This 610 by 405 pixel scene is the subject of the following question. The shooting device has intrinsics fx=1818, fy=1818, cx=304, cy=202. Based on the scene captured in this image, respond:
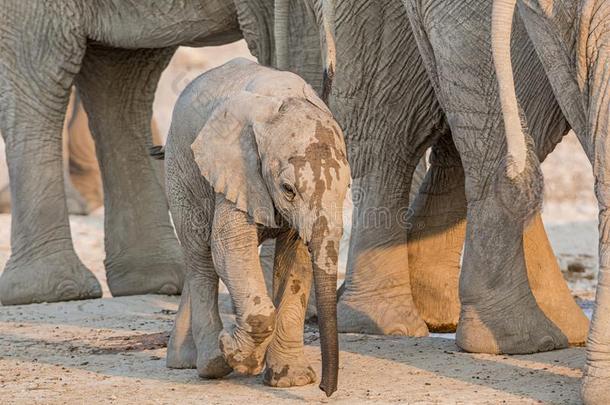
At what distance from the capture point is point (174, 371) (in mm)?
5820

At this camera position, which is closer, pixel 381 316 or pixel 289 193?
pixel 289 193

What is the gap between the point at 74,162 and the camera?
12617mm

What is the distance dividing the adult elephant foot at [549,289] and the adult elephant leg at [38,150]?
91.1 inches

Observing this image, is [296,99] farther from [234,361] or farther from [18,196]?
[18,196]

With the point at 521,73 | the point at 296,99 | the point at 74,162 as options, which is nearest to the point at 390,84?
the point at 521,73

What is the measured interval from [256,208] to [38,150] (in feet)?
A: 9.37

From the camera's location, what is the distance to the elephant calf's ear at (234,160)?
529cm

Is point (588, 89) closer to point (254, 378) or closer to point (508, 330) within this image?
point (508, 330)

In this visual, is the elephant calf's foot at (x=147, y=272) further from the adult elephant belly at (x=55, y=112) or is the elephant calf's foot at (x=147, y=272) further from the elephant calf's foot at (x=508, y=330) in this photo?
the elephant calf's foot at (x=508, y=330)

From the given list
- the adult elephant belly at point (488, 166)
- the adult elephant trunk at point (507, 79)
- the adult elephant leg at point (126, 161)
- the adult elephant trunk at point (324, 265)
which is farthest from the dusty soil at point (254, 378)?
the adult elephant leg at point (126, 161)

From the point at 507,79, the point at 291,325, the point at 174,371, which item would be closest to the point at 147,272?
the point at 174,371

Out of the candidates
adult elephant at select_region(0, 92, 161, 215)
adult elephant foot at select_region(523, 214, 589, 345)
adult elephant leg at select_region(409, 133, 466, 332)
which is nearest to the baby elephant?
adult elephant foot at select_region(523, 214, 589, 345)

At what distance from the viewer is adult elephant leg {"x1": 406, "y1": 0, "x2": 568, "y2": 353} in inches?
232

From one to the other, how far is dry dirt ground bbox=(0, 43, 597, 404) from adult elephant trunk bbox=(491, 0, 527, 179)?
0.72m
